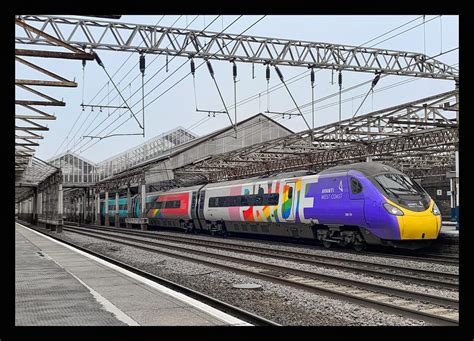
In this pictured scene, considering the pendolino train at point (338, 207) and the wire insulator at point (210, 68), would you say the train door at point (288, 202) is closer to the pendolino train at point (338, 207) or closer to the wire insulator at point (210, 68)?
the pendolino train at point (338, 207)

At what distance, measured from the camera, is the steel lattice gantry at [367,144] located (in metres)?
22.2

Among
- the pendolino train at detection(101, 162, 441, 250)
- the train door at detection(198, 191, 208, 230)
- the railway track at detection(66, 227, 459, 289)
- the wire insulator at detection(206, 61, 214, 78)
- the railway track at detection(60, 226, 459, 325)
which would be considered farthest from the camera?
the train door at detection(198, 191, 208, 230)

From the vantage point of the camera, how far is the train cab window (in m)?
18.1

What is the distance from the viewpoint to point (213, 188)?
3014cm

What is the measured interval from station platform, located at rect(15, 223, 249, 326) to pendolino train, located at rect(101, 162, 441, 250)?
8.52 meters

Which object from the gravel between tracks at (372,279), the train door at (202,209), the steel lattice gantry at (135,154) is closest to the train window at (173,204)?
the train door at (202,209)

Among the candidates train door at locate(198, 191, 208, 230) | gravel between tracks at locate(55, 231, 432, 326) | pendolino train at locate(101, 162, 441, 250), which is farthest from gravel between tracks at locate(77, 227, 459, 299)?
train door at locate(198, 191, 208, 230)

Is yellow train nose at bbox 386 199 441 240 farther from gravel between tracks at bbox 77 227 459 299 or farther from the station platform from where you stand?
the station platform

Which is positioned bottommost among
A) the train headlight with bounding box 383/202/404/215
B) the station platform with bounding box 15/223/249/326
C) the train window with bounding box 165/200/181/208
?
the station platform with bounding box 15/223/249/326

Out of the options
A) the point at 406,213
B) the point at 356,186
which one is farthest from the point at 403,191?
the point at 356,186

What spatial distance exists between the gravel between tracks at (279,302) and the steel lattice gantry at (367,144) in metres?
11.6

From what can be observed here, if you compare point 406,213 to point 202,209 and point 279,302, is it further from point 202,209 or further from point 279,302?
point 202,209
